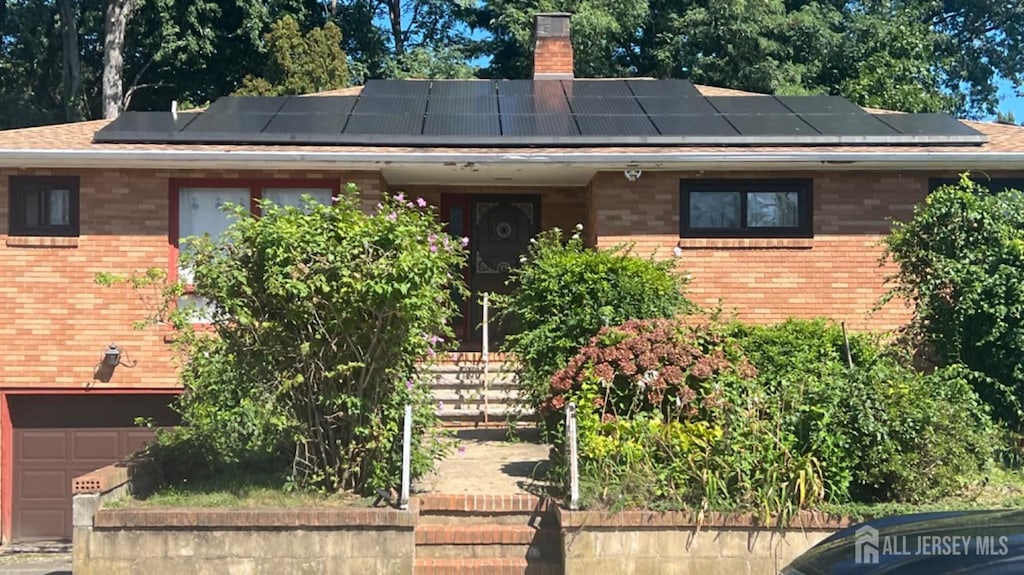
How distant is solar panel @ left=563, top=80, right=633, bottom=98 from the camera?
13719 millimetres

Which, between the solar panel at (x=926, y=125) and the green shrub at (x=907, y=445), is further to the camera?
Result: the solar panel at (x=926, y=125)

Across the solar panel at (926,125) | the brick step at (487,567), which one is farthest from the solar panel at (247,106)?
the solar panel at (926,125)

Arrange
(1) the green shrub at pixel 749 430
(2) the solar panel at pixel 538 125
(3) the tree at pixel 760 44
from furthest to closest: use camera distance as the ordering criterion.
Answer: (3) the tree at pixel 760 44 < (2) the solar panel at pixel 538 125 < (1) the green shrub at pixel 749 430

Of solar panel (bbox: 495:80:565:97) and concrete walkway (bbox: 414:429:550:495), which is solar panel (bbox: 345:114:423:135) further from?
concrete walkway (bbox: 414:429:550:495)

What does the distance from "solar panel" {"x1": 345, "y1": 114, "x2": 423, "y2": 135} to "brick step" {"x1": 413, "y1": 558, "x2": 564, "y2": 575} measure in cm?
589

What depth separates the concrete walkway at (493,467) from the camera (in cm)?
713

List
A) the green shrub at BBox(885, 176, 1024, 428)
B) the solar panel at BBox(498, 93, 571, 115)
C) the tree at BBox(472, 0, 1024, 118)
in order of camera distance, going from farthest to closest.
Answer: the tree at BBox(472, 0, 1024, 118), the solar panel at BBox(498, 93, 571, 115), the green shrub at BBox(885, 176, 1024, 428)

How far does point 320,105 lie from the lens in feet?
42.0

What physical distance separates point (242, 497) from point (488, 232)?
22.2ft

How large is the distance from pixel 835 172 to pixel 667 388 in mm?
4956

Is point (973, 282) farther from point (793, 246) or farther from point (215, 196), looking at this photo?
point (215, 196)

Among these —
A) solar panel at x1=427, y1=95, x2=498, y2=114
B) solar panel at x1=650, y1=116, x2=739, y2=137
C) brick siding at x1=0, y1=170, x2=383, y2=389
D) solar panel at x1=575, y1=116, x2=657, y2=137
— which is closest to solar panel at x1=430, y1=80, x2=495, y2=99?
solar panel at x1=427, y1=95, x2=498, y2=114

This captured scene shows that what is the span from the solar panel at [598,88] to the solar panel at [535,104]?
1.48 feet

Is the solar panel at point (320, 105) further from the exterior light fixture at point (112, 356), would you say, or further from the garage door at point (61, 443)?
the garage door at point (61, 443)
